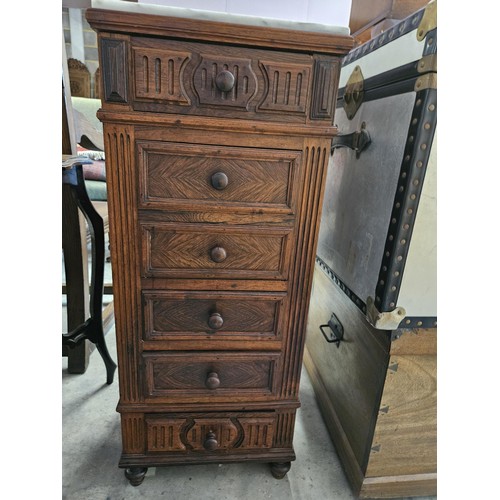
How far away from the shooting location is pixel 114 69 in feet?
2.19

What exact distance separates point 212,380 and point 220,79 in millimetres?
706

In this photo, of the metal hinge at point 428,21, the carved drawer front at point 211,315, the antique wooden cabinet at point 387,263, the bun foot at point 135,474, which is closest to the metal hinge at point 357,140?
the antique wooden cabinet at point 387,263

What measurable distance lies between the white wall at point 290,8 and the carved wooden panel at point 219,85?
14cm

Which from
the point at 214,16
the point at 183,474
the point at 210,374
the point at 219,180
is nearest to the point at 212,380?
the point at 210,374

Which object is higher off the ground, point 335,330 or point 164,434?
point 335,330

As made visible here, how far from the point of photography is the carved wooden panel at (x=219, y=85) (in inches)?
26.9

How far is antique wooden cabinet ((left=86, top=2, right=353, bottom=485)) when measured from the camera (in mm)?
677

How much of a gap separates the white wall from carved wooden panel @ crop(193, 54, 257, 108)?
0.47 ft

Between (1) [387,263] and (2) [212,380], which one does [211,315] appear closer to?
(2) [212,380]

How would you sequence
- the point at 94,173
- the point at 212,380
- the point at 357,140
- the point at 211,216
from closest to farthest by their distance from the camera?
the point at 211,216, the point at 212,380, the point at 357,140, the point at 94,173

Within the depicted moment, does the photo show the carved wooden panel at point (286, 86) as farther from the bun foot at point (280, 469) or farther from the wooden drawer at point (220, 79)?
the bun foot at point (280, 469)

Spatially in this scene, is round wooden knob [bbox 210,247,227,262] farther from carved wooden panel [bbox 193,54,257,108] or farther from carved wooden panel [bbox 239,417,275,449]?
carved wooden panel [bbox 239,417,275,449]

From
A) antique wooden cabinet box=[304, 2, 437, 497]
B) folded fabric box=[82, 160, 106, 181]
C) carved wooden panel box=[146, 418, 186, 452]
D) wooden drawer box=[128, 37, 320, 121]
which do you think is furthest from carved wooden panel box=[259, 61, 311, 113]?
folded fabric box=[82, 160, 106, 181]

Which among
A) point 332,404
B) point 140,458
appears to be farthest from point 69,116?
point 332,404
